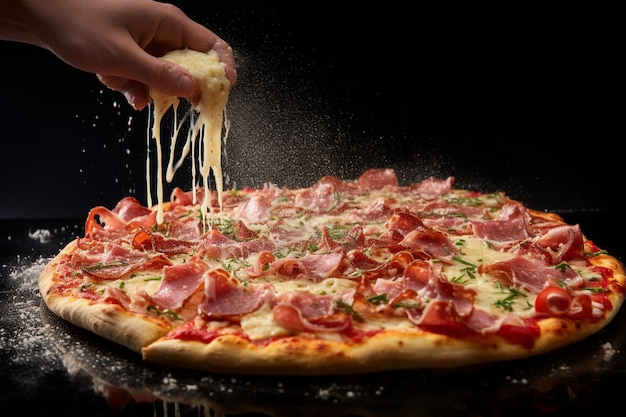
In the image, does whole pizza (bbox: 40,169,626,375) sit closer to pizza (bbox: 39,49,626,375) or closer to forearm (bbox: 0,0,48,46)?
pizza (bbox: 39,49,626,375)

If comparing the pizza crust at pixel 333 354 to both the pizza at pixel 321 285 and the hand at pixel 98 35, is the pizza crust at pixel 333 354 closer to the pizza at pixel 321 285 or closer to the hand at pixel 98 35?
the pizza at pixel 321 285

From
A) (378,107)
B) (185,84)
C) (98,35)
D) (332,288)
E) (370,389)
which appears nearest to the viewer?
(370,389)

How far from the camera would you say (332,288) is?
3.58 metres

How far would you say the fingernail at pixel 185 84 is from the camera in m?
3.96

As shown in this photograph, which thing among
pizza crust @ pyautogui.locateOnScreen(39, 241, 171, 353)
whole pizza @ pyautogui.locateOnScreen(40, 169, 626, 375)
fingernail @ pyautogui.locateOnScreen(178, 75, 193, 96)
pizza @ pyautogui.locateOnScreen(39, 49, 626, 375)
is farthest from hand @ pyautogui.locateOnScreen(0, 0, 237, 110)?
pizza crust @ pyautogui.locateOnScreen(39, 241, 171, 353)

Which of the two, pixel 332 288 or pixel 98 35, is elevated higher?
pixel 98 35

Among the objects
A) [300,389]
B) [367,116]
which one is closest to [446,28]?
[367,116]

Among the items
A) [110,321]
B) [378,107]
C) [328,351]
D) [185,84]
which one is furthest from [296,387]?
[378,107]

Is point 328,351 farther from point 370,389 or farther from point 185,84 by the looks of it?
point 185,84

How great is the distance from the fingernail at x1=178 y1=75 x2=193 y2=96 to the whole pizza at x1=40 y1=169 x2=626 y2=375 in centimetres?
75

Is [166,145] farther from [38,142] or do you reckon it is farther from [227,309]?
[227,309]

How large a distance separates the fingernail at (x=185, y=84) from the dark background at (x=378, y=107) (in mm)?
2055

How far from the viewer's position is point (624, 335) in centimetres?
353

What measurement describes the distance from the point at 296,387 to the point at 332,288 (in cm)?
65
